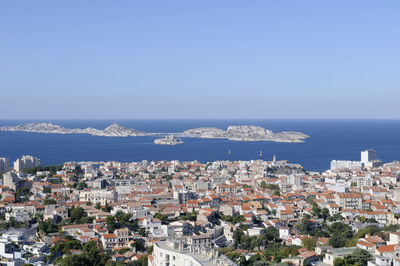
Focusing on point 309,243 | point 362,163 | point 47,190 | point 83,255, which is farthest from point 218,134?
point 83,255

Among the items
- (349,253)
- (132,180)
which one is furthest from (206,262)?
(132,180)

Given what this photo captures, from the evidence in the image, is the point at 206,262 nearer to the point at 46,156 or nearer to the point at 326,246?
the point at 326,246

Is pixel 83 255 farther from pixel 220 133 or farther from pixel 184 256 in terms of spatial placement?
pixel 220 133

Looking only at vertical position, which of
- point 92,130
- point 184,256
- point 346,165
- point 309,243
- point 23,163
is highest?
point 184,256

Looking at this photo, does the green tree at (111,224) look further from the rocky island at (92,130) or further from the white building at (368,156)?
the rocky island at (92,130)

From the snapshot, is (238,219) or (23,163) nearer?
(238,219)

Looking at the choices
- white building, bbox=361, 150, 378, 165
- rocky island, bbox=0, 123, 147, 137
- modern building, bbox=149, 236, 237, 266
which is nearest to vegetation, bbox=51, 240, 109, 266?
modern building, bbox=149, 236, 237, 266

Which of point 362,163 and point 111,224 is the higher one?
point 111,224

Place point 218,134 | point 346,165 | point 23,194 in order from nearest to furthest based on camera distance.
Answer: point 23,194 < point 346,165 < point 218,134
